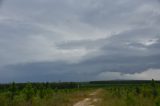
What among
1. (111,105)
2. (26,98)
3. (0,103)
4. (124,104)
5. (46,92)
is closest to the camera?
(0,103)

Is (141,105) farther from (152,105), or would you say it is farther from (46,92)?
(46,92)

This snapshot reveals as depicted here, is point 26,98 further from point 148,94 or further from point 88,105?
point 148,94

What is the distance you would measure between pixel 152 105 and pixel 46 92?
21232mm

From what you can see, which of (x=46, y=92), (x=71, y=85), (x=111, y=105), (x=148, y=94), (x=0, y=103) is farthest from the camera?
(x=71, y=85)

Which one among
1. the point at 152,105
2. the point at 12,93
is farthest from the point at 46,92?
the point at 152,105

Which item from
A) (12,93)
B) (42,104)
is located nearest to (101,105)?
(42,104)

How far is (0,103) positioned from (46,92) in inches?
767

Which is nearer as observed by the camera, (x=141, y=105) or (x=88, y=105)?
(x=141, y=105)

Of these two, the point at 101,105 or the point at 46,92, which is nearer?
the point at 101,105

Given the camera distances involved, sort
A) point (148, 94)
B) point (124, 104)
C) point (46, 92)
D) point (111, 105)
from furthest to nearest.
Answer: point (46, 92) → point (148, 94) → point (111, 105) → point (124, 104)

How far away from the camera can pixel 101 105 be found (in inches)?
1341

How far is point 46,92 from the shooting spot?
4709cm

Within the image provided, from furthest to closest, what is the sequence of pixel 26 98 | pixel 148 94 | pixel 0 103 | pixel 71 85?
1. pixel 71 85
2. pixel 148 94
3. pixel 26 98
4. pixel 0 103

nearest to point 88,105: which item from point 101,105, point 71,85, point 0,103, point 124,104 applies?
point 101,105
